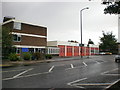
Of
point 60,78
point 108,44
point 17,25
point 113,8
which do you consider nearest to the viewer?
point 113,8

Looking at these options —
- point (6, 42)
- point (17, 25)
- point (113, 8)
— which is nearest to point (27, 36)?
point (17, 25)

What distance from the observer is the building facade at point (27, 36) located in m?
36.9

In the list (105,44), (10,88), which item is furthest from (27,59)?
(105,44)

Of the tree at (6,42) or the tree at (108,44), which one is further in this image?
the tree at (108,44)

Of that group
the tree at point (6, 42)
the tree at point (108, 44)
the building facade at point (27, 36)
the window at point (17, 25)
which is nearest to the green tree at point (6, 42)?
the tree at point (6, 42)

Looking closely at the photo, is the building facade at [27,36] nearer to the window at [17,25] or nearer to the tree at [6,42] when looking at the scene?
the window at [17,25]

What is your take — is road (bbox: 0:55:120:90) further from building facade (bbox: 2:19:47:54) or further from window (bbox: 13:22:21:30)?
window (bbox: 13:22:21:30)

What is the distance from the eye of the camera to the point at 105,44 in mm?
82250

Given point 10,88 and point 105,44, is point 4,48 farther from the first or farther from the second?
point 105,44

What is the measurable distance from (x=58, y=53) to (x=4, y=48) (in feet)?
79.2

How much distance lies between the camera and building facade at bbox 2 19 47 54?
3688 centimetres

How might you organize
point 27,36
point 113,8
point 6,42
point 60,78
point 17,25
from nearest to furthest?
point 113,8, point 60,78, point 6,42, point 17,25, point 27,36

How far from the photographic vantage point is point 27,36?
3944 centimetres

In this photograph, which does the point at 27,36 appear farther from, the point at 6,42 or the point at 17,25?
the point at 6,42
